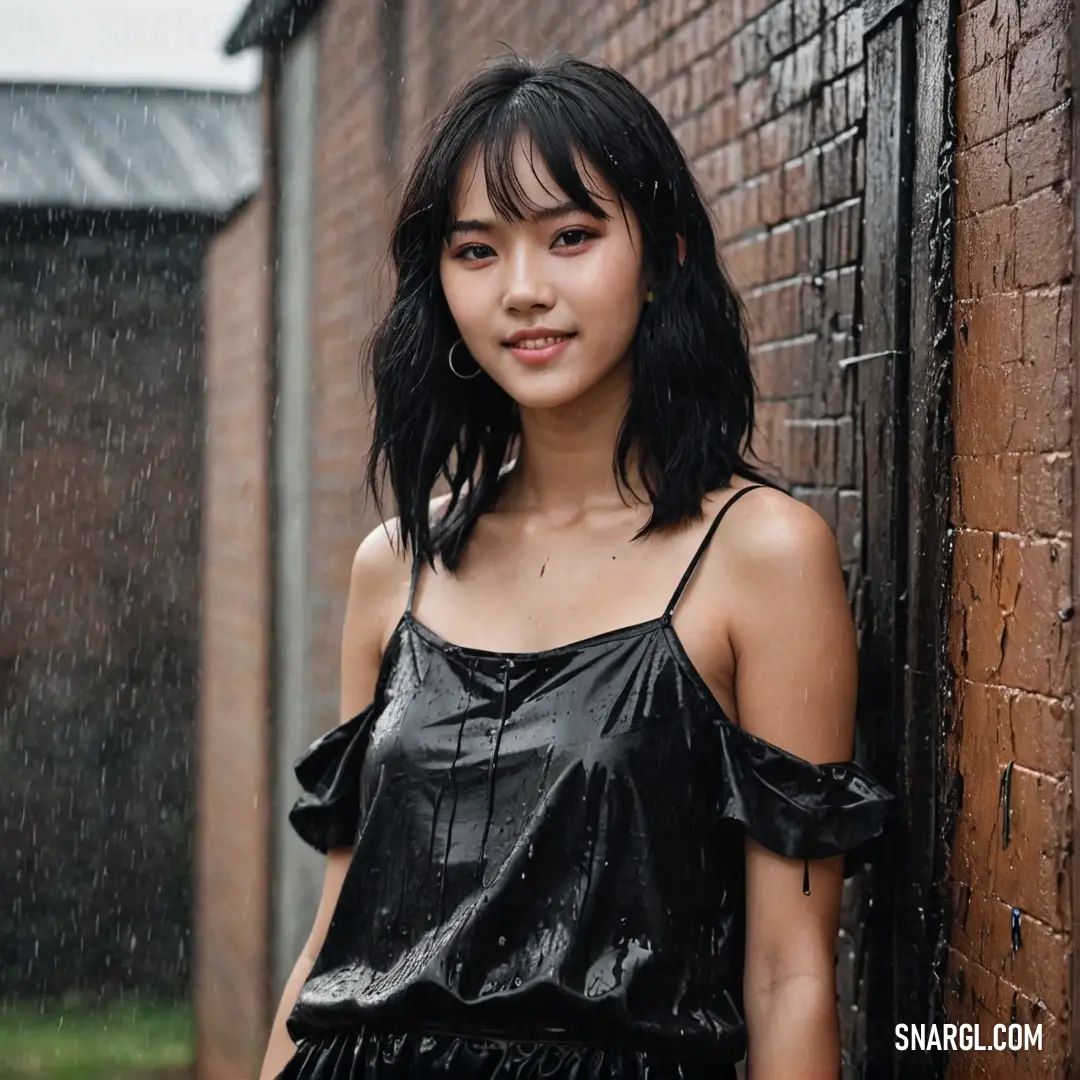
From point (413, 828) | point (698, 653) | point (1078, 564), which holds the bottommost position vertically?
point (413, 828)

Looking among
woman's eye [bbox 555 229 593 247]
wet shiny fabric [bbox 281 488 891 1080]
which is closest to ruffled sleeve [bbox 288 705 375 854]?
wet shiny fabric [bbox 281 488 891 1080]

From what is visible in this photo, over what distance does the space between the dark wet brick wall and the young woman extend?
8519 mm

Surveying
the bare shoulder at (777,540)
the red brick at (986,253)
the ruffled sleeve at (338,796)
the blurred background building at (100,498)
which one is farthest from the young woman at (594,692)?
the blurred background building at (100,498)

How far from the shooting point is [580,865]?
2.24m

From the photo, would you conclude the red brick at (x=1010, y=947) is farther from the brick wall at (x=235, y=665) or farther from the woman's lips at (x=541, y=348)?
the brick wall at (x=235, y=665)

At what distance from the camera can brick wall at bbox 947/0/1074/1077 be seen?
6.72ft

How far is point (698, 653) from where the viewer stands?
227 cm

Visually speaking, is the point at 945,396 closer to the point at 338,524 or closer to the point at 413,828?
the point at 413,828

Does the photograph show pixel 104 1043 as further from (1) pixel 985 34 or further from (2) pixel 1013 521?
(1) pixel 985 34

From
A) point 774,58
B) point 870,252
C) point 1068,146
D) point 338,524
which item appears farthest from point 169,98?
point 1068,146

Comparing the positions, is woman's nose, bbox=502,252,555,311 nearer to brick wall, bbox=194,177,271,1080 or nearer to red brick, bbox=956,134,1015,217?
red brick, bbox=956,134,1015,217

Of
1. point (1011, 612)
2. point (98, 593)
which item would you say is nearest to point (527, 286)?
point (1011, 612)

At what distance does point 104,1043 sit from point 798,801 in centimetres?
1005

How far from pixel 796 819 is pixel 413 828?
0.57 m
